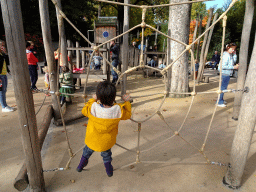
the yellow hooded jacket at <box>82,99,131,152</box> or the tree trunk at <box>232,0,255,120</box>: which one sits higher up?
the tree trunk at <box>232,0,255,120</box>

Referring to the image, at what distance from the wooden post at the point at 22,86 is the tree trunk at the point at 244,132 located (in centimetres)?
171

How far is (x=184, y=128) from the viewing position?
3.15m

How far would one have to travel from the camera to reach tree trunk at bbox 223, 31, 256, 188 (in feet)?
5.47

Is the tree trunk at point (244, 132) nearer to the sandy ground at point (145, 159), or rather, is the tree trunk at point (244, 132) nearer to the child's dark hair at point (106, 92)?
the sandy ground at point (145, 159)

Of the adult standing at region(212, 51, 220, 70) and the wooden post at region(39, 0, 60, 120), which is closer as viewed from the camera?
the wooden post at region(39, 0, 60, 120)

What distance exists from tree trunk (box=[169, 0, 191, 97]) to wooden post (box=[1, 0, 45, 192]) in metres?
3.75

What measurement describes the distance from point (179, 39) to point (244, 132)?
11.0 feet

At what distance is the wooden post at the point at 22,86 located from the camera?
4.66ft

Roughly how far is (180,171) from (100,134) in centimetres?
96

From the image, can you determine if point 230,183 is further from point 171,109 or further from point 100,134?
point 171,109

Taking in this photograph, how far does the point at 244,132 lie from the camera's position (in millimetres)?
1725

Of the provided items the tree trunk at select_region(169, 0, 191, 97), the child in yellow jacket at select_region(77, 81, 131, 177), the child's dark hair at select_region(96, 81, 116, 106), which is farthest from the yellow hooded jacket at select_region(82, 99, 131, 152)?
the tree trunk at select_region(169, 0, 191, 97)

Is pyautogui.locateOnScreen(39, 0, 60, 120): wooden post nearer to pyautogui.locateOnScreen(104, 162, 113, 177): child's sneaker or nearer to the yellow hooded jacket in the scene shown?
the yellow hooded jacket

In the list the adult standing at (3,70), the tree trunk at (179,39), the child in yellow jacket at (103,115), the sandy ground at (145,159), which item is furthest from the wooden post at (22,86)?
the tree trunk at (179,39)
